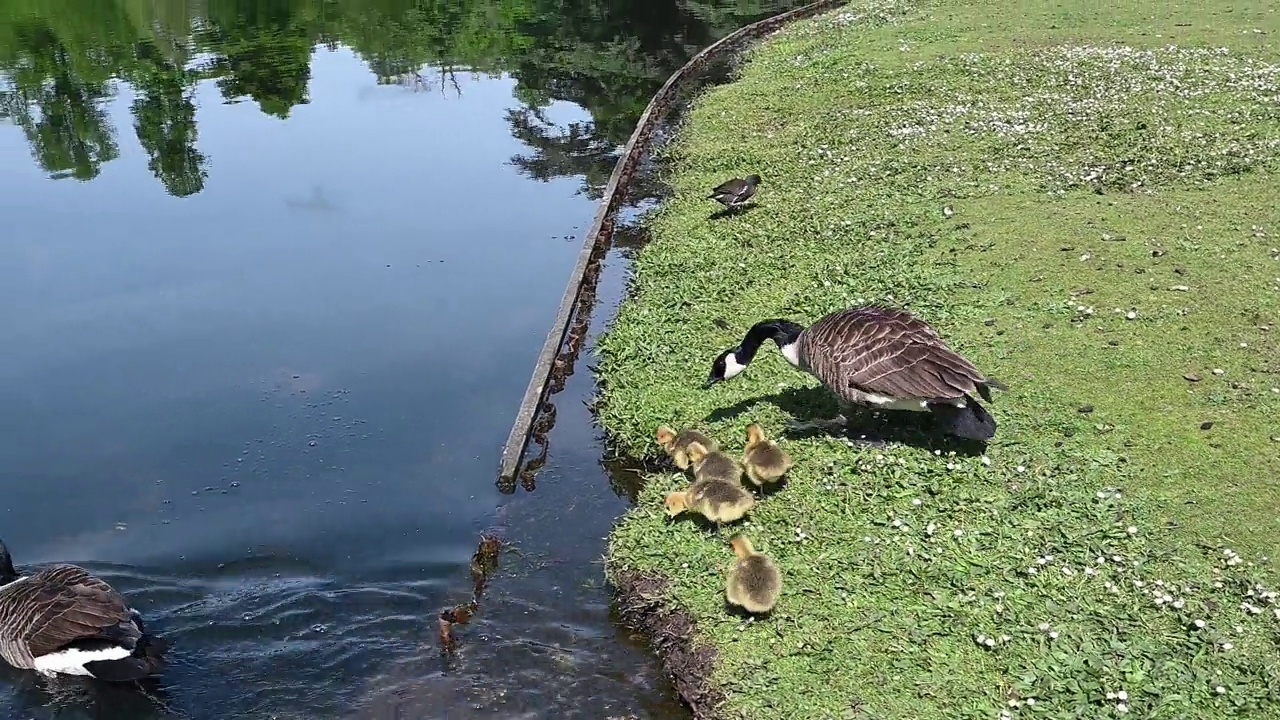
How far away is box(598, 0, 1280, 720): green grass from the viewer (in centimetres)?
651

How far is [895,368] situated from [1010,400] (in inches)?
64.4

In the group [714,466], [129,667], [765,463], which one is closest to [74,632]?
[129,667]

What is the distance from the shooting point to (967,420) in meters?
8.04

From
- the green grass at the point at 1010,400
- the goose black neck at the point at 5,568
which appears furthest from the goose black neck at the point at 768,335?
the goose black neck at the point at 5,568

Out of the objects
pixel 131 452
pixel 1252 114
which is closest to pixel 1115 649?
pixel 131 452

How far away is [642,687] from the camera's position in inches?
278

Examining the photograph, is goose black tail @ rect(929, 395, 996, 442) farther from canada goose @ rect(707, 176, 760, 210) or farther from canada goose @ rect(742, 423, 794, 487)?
canada goose @ rect(707, 176, 760, 210)

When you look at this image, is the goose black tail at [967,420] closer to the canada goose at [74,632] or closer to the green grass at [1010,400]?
the green grass at [1010,400]

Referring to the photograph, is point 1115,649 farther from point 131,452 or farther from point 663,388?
point 131,452

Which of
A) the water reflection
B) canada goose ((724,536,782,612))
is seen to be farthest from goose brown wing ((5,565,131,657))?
the water reflection

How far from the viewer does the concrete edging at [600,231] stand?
998 cm

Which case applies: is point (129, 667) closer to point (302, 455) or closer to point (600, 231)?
point (302, 455)

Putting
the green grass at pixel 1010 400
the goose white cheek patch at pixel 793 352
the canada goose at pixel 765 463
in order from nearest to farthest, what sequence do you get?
the green grass at pixel 1010 400 < the canada goose at pixel 765 463 < the goose white cheek patch at pixel 793 352

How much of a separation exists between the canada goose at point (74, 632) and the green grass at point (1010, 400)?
3539 millimetres
